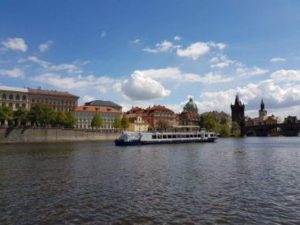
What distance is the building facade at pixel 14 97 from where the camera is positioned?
506ft

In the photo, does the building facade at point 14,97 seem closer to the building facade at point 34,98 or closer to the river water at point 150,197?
the building facade at point 34,98

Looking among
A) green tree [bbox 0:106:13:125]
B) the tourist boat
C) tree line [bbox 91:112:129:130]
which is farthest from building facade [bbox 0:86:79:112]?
the tourist boat

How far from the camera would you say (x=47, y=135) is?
13325 cm

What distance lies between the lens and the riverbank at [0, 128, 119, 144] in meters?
123

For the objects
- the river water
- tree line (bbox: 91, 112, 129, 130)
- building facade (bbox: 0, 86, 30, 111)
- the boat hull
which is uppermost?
building facade (bbox: 0, 86, 30, 111)

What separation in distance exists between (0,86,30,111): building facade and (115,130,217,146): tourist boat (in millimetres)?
69538

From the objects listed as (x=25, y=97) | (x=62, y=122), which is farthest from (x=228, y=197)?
(x=25, y=97)

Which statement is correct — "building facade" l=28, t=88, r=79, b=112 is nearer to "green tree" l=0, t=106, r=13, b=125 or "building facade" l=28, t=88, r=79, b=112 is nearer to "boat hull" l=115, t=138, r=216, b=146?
"green tree" l=0, t=106, r=13, b=125

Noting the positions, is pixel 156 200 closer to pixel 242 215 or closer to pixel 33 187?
pixel 242 215

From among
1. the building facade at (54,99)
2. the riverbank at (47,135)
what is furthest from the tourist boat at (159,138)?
the building facade at (54,99)

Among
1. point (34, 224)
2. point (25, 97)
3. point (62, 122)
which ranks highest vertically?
point (25, 97)

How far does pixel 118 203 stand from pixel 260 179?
49.0 ft

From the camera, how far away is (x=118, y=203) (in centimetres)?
2358

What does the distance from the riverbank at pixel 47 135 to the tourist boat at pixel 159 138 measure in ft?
126
